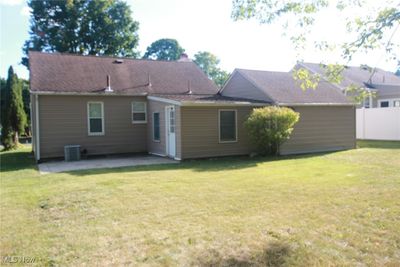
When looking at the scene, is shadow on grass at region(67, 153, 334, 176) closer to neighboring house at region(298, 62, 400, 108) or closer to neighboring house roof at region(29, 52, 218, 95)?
neighboring house roof at region(29, 52, 218, 95)

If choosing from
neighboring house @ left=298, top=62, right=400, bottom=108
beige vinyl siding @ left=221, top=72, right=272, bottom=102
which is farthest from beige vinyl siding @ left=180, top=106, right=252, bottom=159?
neighboring house @ left=298, top=62, right=400, bottom=108

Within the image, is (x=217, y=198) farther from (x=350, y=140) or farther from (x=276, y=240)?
(x=350, y=140)

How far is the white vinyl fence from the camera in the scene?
784 inches

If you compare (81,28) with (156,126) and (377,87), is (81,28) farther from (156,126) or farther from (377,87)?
(377,87)

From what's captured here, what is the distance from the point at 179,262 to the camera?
379 centimetres

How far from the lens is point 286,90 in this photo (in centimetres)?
1599

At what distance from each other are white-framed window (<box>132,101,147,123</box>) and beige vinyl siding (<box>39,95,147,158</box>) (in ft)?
0.59

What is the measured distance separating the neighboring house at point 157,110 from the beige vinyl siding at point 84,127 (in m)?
0.04

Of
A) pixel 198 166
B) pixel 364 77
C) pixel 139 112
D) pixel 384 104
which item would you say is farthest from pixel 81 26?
pixel 384 104

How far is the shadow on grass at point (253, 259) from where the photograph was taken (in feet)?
12.3

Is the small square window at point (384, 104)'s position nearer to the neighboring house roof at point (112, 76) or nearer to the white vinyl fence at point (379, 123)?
the white vinyl fence at point (379, 123)

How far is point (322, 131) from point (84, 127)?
10458mm

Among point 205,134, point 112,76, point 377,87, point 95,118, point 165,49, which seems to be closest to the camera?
point 205,134

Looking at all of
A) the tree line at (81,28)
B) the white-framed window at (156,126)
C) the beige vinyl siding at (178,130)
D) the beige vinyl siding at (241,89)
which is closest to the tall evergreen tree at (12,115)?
the tree line at (81,28)
